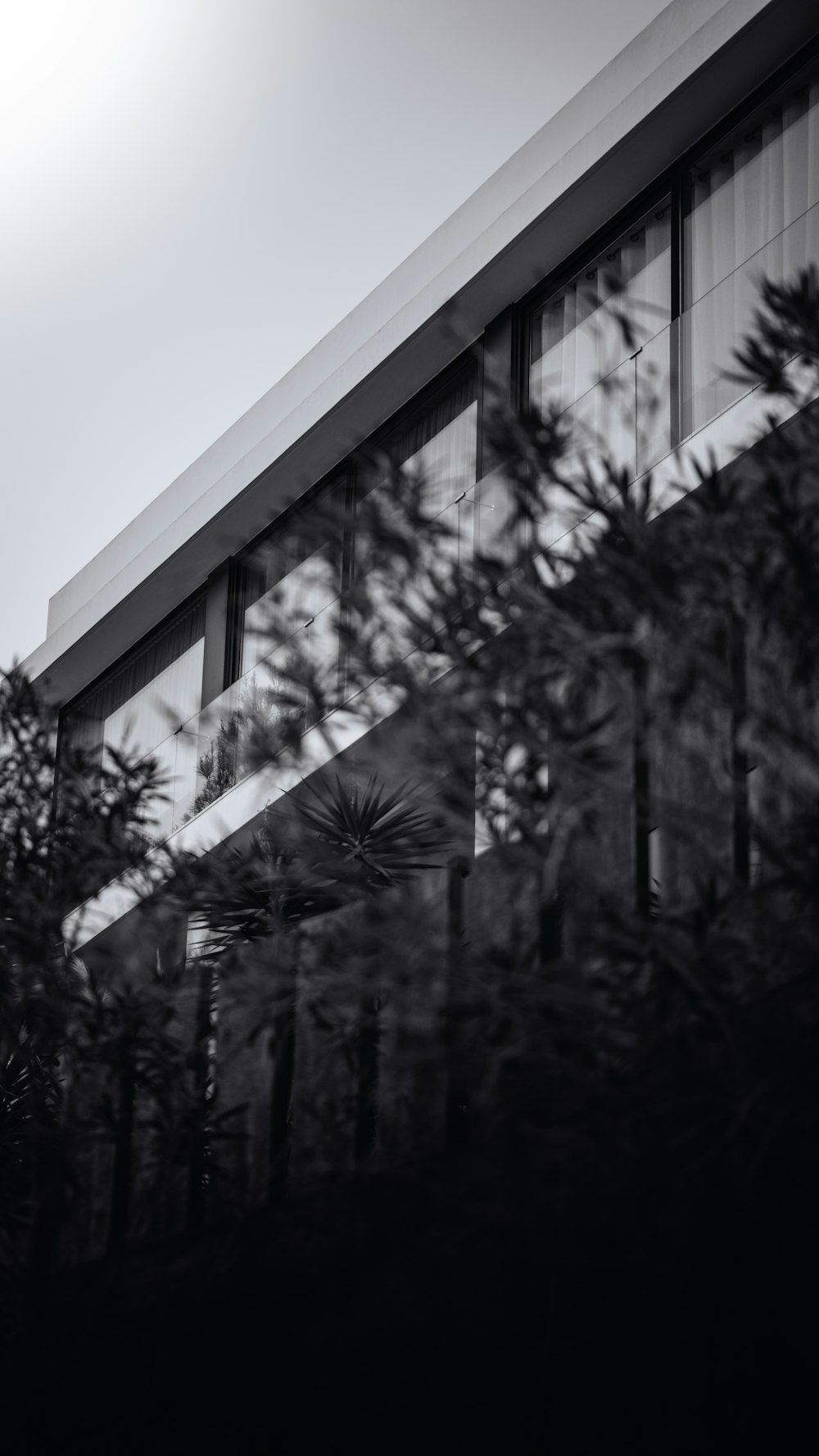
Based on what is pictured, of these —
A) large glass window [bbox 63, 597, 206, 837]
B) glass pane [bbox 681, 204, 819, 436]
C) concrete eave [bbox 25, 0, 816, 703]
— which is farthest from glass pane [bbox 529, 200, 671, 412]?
large glass window [bbox 63, 597, 206, 837]

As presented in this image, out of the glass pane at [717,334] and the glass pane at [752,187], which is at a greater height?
the glass pane at [752,187]

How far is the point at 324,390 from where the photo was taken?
12539mm

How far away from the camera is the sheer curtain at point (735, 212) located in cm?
739

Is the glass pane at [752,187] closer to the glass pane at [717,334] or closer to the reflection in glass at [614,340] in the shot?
the reflection in glass at [614,340]

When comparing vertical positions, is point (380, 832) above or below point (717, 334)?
below

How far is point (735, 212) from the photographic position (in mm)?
9414

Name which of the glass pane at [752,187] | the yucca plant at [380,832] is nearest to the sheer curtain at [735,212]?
the glass pane at [752,187]

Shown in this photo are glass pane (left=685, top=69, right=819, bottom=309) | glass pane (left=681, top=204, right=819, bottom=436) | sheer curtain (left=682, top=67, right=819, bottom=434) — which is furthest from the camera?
glass pane (left=685, top=69, right=819, bottom=309)

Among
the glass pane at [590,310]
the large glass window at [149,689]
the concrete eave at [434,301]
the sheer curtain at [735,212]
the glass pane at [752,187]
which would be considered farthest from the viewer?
the large glass window at [149,689]

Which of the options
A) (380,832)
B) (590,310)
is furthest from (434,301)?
(380,832)

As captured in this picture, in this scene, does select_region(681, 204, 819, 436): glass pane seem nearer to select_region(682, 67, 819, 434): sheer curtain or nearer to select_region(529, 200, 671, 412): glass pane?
select_region(682, 67, 819, 434): sheer curtain

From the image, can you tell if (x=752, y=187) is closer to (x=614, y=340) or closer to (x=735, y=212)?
(x=735, y=212)

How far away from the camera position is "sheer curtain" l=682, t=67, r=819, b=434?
7.39 meters

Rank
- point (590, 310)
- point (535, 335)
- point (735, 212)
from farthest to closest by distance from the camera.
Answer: point (535, 335) → point (590, 310) → point (735, 212)
